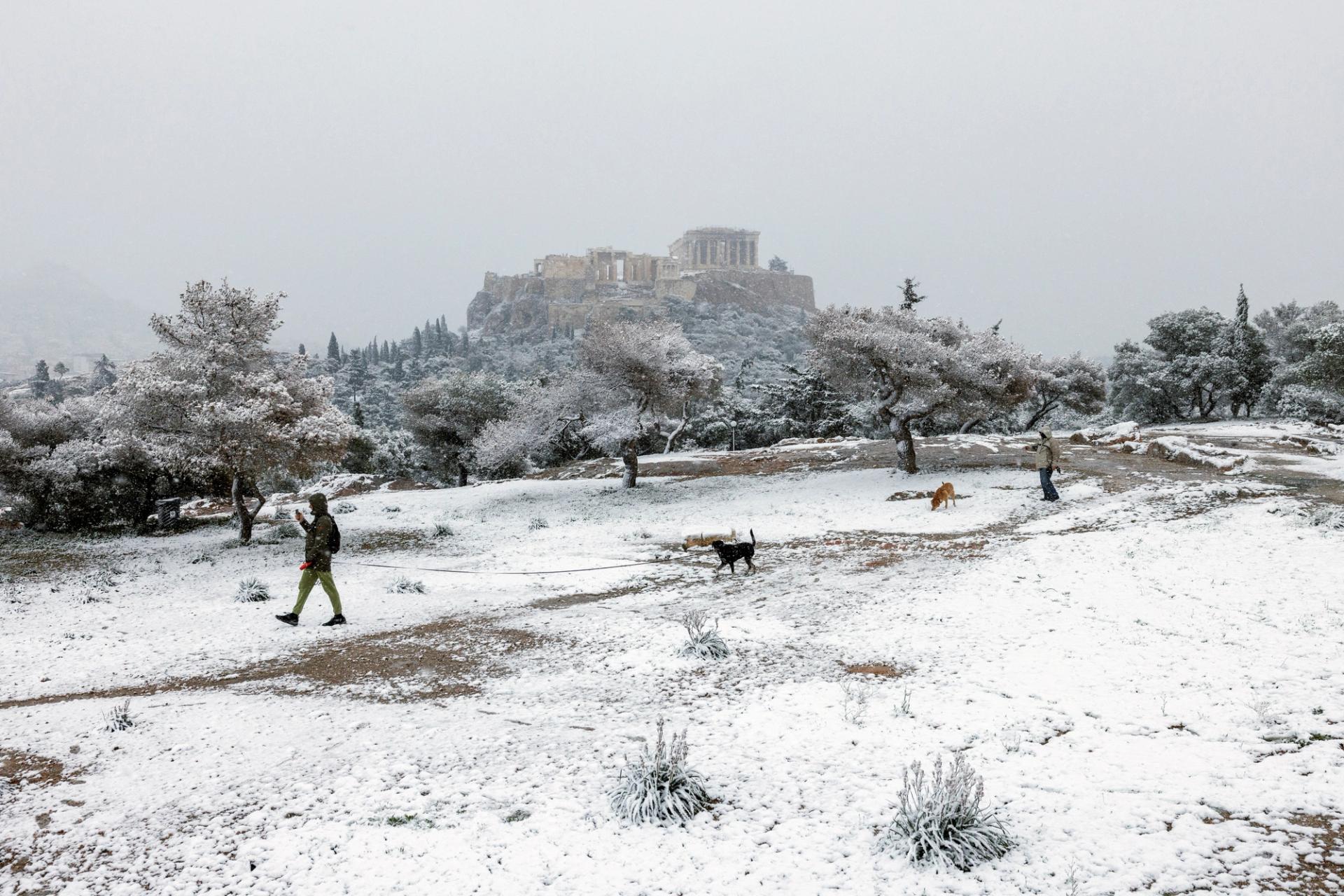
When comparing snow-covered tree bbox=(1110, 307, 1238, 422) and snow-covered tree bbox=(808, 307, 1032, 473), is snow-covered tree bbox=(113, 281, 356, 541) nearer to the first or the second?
snow-covered tree bbox=(808, 307, 1032, 473)

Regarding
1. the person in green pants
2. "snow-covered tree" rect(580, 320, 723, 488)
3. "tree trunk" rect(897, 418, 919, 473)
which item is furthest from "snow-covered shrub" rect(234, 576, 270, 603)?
"tree trunk" rect(897, 418, 919, 473)

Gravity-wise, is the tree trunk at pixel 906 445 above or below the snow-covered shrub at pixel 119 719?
above

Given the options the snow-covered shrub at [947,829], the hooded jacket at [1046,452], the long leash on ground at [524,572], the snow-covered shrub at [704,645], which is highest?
the hooded jacket at [1046,452]

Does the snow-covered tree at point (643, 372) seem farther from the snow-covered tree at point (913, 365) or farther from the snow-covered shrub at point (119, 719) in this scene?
the snow-covered shrub at point (119, 719)

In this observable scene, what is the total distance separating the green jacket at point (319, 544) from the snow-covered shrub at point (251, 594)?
293cm

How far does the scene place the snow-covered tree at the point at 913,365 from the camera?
83.0 feet

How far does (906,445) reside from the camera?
27.1 metres

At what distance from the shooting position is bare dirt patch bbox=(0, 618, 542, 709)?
26.7 ft

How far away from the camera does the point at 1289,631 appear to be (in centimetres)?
755

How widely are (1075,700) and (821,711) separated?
236 centimetres

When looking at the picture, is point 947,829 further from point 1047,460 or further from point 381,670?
point 1047,460

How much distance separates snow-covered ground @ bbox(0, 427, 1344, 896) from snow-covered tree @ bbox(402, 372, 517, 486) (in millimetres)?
29779

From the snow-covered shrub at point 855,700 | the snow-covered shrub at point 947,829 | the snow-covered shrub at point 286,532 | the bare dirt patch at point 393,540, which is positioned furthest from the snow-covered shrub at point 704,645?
the snow-covered shrub at point 286,532

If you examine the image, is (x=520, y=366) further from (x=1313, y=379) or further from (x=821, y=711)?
(x=821, y=711)
